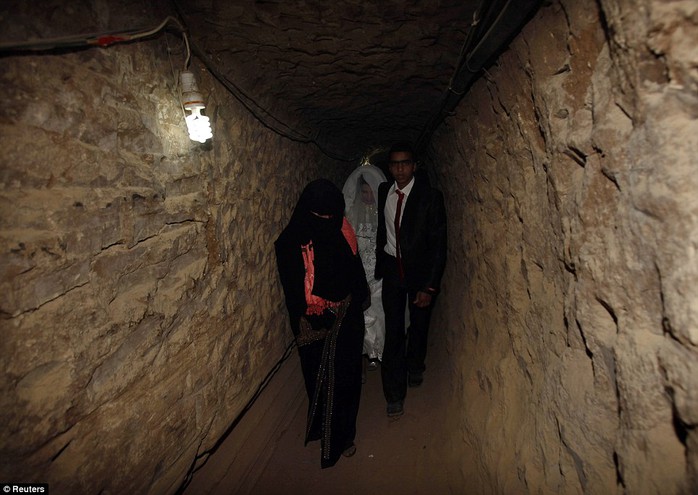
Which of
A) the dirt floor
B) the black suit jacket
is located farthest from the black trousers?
the dirt floor

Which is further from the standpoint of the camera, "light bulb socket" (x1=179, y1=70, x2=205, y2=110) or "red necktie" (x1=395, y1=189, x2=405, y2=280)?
"red necktie" (x1=395, y1=189, x2=405, y2=280)

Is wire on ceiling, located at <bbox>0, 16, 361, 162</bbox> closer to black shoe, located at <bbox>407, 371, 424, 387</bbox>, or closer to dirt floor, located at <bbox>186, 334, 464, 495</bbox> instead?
dirt floor, located at <bbox>186, 334, 464, 495</bbox>

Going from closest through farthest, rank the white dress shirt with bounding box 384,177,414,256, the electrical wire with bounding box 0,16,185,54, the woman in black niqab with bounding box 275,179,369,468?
the electrical wire with bounding box 0,16,185,54, the woman in black niqab with bounding box 275,179,369,468, the white dress shirt with bounding box 384,177,414,256

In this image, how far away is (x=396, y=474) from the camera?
7.93ft

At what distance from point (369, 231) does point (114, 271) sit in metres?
2.52

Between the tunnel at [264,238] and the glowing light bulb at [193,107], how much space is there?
0.32 ft

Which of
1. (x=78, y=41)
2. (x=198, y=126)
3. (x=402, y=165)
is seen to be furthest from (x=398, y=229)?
(x=78, y=41)

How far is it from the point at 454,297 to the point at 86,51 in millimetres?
3003

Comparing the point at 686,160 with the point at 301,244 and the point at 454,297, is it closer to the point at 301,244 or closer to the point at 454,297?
the point at 301,244

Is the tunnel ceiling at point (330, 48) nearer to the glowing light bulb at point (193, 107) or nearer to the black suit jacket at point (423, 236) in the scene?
the glowing light bulb at point (193, 107)

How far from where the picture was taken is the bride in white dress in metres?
3.43

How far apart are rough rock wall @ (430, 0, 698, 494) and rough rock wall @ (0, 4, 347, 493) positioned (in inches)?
66.0

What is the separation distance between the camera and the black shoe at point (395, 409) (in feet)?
9.59

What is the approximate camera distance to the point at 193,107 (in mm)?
1677
